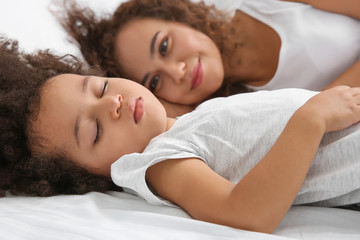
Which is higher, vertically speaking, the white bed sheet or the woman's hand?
the woman's hand

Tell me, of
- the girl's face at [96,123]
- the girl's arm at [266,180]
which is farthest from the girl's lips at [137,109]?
the girl's arm at [266,180]

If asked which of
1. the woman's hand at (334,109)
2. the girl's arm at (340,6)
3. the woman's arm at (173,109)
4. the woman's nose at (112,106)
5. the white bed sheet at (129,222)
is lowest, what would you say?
the woman's arm at (173,109)

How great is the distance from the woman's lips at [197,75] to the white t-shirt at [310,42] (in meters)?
0.30

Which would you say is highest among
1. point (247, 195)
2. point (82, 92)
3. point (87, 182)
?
point (82, 92)

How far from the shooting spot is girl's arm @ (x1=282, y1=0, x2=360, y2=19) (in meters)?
1.67

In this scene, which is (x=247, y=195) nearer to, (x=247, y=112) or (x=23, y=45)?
(x=247, y=112)

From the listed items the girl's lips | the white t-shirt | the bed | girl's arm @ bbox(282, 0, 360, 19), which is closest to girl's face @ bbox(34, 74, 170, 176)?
the girl's lips

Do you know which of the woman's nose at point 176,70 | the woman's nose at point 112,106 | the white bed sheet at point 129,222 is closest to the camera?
the white bed sheet at point 129,222

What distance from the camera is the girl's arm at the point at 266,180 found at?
0.92 m

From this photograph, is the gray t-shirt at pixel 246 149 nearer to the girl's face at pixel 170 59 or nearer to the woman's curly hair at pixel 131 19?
the girl's face at pixel 170 59

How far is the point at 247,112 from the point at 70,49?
32.5 inches

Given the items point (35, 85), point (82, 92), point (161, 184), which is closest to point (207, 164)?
point (161, 184)

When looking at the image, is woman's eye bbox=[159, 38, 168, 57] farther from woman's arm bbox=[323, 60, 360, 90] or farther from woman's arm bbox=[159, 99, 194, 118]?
woman's arm bbox=[323, 60, 360, 90]

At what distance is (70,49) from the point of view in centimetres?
169
